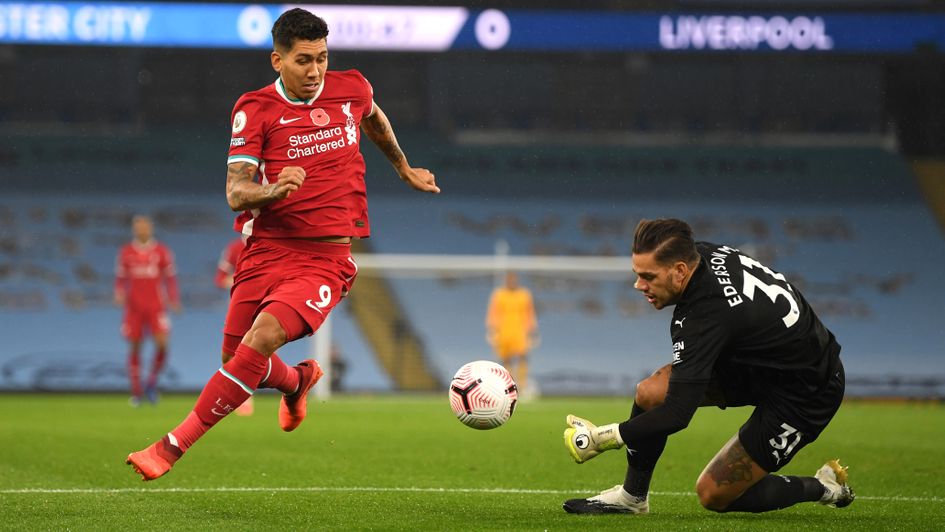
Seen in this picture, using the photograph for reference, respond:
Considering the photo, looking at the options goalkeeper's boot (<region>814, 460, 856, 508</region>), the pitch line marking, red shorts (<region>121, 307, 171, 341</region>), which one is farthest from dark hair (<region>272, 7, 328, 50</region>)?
red shorts (<region>121, 307, 171, 341</region>)

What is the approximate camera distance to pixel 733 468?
19.0ft

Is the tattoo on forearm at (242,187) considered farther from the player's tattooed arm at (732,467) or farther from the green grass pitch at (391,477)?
the player's tattooed arm at (732,467)

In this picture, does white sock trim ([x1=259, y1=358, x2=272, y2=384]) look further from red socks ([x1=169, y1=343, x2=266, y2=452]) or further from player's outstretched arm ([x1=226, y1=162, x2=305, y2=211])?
player's outstretched arm ([x1=226, y1=162, x2=305, y2=211])

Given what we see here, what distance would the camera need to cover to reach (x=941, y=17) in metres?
20.6

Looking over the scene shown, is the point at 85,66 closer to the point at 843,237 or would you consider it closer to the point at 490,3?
the point at 490,3

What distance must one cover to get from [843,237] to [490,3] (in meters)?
8.91

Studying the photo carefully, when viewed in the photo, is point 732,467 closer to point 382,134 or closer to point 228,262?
point 382,134

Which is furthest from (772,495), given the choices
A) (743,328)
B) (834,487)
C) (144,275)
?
(144,275)

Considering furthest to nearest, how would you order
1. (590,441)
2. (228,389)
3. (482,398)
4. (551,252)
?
(551,252) < (482,398) < (228,389) < (590,441)

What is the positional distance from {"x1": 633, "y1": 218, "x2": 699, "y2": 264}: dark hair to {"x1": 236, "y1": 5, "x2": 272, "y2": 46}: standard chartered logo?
15.5 m

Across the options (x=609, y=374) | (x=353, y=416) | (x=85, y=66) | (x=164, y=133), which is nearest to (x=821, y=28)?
(x=609, y=374)

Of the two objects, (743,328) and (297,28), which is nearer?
(743,328)

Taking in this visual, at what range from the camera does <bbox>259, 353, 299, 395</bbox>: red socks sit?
6.35 m

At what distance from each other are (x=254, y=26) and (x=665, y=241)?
51.9 feet
